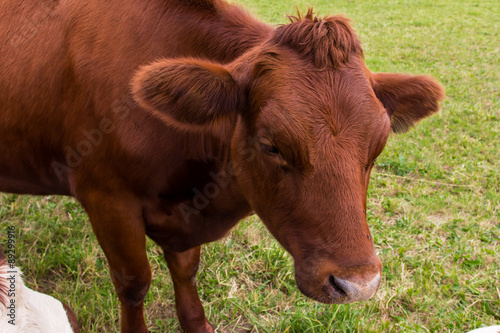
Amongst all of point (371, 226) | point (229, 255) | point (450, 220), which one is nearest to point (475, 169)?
point (450, 220)

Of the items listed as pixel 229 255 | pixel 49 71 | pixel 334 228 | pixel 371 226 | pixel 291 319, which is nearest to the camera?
pixel 334 228

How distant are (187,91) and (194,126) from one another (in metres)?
0.20

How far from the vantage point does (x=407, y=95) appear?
86.7 inches

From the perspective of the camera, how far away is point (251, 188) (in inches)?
81.1

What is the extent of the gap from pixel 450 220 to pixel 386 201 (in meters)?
0.59

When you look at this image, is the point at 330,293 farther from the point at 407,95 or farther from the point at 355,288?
the point at 407,95

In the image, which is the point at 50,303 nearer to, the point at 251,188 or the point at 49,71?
the point at 251,188

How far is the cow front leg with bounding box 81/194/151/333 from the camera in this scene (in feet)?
7.54

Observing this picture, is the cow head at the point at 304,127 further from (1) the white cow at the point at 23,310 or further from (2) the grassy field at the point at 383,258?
(1) the white cow at the point at 23,310

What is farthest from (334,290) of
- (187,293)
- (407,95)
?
(187,293)

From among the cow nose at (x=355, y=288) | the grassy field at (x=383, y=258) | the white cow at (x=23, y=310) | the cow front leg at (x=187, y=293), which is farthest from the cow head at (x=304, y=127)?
the cow front leg at (x=187, y=293)

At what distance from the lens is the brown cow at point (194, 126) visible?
1.73 m

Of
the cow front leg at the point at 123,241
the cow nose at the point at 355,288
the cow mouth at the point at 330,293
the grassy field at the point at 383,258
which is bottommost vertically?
the grassy field at the point at 383,258

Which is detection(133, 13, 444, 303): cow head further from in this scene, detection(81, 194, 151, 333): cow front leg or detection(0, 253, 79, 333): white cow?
detection(0, 253, 79, 333): white cow
